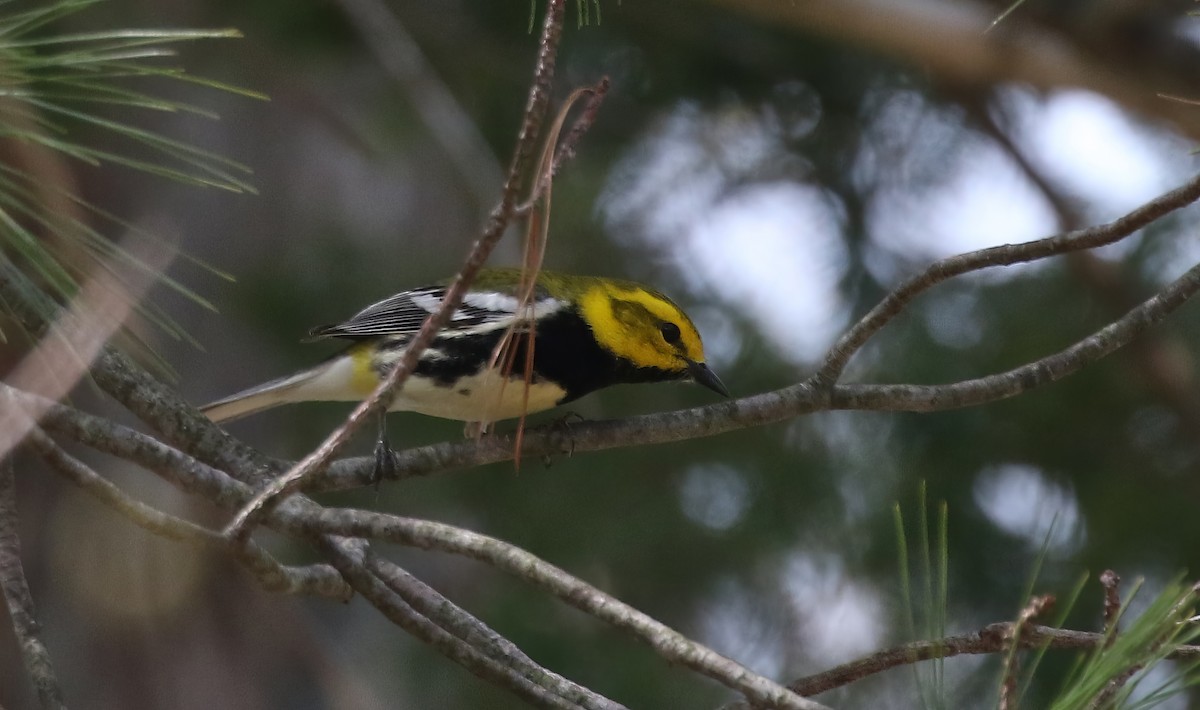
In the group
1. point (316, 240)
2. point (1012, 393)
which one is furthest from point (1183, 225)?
point (316, 240)

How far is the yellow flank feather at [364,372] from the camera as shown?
8.71ft

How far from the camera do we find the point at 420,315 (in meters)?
2.68

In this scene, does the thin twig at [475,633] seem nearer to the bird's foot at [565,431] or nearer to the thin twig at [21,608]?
the thin twig at [21,608]

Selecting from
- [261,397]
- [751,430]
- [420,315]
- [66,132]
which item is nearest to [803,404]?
[66,132]

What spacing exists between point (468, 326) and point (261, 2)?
1.55m

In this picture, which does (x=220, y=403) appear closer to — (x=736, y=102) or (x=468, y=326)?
(x=468, y=326)

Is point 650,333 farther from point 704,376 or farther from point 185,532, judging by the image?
point 185,532

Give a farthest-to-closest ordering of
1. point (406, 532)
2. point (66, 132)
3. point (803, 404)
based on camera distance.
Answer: point (803, 404) → point (66, 132) → point (406, 532)

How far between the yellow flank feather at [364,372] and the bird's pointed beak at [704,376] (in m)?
0.69

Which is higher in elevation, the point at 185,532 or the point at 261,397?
the point at 261,397

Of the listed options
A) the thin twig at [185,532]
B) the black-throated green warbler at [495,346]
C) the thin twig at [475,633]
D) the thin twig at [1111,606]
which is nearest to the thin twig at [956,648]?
the thin twig at [1111,606]

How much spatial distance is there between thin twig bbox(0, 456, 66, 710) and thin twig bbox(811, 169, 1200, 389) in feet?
3.60

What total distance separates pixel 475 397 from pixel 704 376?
500 mm

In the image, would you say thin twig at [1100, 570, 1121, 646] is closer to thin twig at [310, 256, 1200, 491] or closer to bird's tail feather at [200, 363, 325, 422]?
thin twig at [310, 256, 1200, 491]
